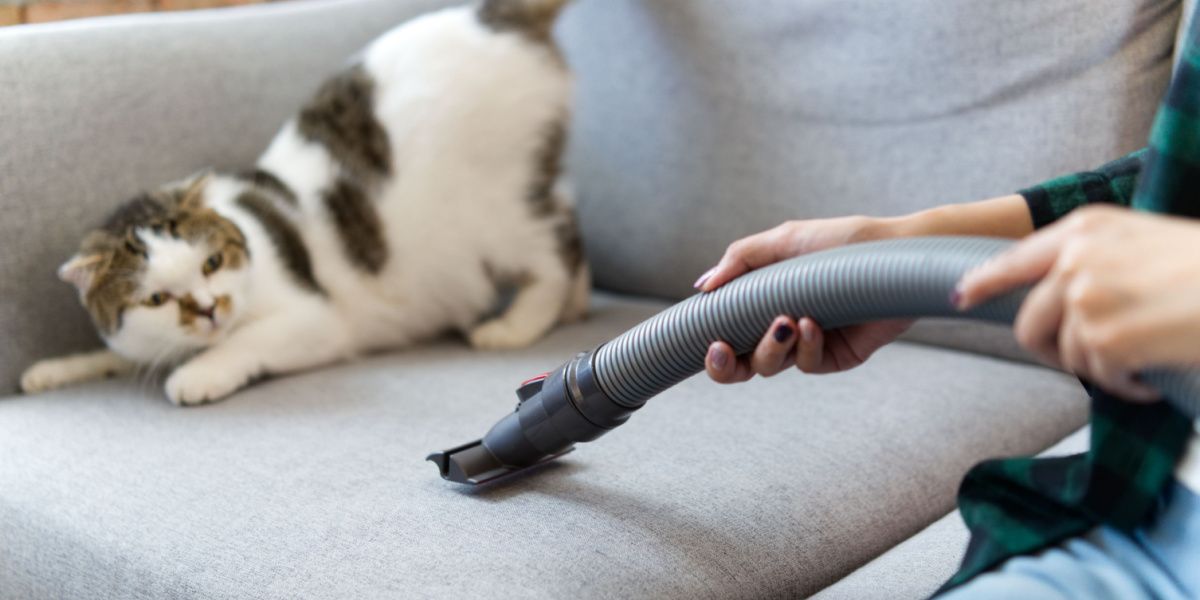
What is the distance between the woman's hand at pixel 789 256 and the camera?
0.94 metres

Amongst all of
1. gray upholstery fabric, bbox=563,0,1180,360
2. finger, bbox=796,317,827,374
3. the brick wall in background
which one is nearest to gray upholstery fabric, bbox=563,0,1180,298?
gray upholstery fabric, bbox=563,0,1180,360

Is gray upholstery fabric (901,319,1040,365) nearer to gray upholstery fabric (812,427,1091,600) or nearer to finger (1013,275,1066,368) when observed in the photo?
gray upholstery fabric (812,427,1091,600)

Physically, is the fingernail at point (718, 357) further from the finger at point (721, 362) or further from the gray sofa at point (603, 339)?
the gray sofa at point (603, 339)

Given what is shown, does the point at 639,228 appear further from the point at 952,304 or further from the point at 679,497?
the point at 952,304

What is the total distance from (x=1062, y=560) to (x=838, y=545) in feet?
1.13

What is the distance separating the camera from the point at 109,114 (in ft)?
5.43

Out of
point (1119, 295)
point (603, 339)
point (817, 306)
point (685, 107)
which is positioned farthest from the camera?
point (685, 107)

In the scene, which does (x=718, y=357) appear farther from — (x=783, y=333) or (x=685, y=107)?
(x=685, y=107)

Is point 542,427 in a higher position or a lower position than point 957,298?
lower

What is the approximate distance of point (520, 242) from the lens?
1.88 m

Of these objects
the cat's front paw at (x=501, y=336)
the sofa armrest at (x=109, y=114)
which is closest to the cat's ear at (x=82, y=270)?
the sofa armrest at (x=109, y=114)

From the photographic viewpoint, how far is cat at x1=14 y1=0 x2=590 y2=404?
1697mm

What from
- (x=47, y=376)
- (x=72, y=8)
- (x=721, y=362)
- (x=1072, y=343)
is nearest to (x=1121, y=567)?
(x=1072, y=343)

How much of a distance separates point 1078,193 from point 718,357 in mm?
389
